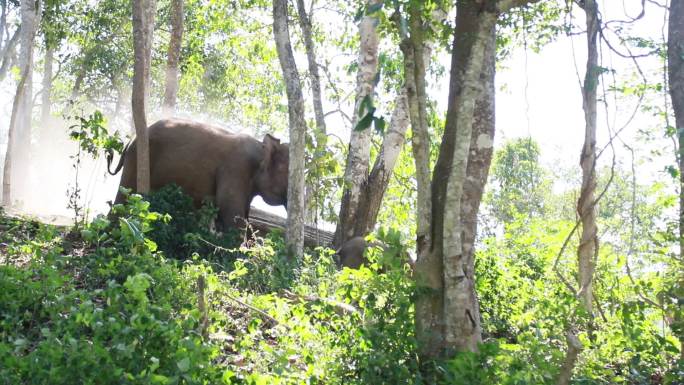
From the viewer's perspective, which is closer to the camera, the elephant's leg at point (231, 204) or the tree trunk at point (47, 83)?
the elephant's leg at point (231, 204)

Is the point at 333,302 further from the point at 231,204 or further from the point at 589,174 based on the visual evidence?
the point at 231,204

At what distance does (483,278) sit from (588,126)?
1.47 meters

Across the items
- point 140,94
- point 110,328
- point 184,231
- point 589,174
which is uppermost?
point 140,94

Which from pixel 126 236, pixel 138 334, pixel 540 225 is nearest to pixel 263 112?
pixel 540 225

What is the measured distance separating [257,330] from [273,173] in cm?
573

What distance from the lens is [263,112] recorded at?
63.1 feet

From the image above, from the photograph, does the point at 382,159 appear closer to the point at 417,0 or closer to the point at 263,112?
the point at 417,0

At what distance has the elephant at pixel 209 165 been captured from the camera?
10.7 meters

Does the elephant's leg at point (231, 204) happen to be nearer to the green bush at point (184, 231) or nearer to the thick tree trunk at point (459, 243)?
the green bush at point (184, 231)

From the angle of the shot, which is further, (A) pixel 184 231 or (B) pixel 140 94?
(A) pixel 184 231

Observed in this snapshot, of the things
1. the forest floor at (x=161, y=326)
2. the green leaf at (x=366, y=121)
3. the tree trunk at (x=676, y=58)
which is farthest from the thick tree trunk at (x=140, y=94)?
the green leaf at (x=366, y=121)

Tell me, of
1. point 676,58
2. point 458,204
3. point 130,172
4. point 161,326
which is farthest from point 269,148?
point 161,326

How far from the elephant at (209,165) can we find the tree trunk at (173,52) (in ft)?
11.0

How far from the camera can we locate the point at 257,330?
5668mm
